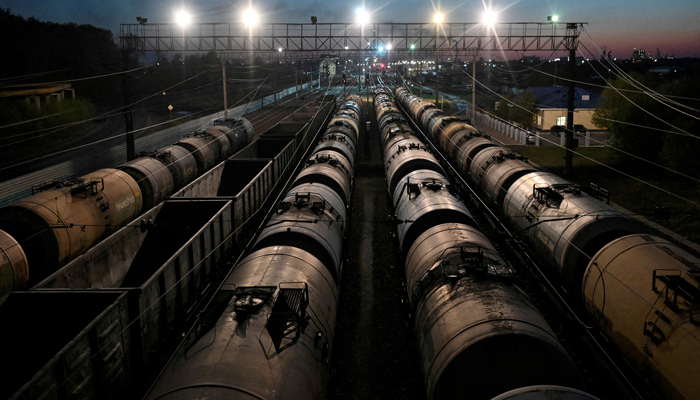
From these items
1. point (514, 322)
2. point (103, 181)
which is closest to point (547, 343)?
point (514, 322)

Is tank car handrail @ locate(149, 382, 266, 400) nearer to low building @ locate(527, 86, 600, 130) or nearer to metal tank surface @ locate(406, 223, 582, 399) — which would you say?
metal tank surface @ locate(406, 223, 582, 399)

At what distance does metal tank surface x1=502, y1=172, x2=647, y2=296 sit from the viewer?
11.8 meters

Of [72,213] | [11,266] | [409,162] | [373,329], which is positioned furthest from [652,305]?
[72,213]

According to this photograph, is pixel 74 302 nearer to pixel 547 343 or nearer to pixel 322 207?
pixel 322 207

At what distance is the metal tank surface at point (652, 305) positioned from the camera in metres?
7.74

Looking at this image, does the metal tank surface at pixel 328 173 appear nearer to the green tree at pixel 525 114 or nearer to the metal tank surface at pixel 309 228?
the metal tank surface at pixel 309 228

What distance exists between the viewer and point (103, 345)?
834cm

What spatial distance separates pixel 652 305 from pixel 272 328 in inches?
284

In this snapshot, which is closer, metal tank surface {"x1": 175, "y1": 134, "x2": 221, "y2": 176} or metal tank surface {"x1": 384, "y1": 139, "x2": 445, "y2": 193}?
metal tank surface {"x1": 384, "y1": 139, "x2": 445, "y2": 193}

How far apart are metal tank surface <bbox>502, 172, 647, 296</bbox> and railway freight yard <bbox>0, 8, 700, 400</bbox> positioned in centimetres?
6

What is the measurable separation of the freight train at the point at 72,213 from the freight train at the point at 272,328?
695 centimetres

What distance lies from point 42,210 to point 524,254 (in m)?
15.7

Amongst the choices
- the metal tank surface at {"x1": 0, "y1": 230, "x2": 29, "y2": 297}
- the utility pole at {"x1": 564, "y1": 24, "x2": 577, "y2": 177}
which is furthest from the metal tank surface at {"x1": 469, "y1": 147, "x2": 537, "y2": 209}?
the metal tank surface at {"x1": 0, "y1": 230, "x2": 29, "y2": 297}

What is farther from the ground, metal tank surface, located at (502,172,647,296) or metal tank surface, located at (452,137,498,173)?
metal tank surface, located at (452,137,498,173)
